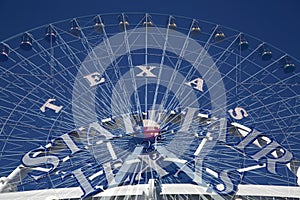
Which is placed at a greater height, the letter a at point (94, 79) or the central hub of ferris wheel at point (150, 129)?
the letter a at point (94, 79)

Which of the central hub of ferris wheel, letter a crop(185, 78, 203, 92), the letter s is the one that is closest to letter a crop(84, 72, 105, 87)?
the central hub of ferris wheel

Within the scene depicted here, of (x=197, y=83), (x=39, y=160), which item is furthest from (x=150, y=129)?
(x=197, y=83)

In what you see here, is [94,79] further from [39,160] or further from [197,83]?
[39,160]

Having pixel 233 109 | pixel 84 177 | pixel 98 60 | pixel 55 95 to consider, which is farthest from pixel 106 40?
pixel 84 177

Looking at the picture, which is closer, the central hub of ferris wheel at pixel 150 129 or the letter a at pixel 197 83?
the central hub of ferris wheel at pixel 150 129

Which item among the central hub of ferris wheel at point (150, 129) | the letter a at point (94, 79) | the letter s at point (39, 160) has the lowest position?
the letter s at point (39, 160)

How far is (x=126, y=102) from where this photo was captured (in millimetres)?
17031

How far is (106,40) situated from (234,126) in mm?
6330

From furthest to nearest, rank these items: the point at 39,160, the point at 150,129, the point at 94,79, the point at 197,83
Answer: the point at 197,83 → the point at 94,79 → the point at 150,129 → the point at 39,160

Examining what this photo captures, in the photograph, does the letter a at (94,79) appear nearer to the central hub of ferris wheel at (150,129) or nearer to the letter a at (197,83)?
the central hub of ferris wheel at (150,129)

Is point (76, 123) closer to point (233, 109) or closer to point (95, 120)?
point (95, 120)

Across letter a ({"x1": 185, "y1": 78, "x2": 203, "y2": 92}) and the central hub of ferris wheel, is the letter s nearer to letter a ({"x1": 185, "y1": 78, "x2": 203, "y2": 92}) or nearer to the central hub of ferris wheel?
the central hub of ferris wheel

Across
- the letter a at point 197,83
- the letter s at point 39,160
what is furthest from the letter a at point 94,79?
the letter s at point 39,160

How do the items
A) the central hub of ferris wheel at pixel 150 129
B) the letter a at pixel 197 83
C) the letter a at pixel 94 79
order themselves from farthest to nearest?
the letter a at pixel 197 83 → the letter a at pixel 94 79 → the central hub of ferris wheel at pixel 150 129
